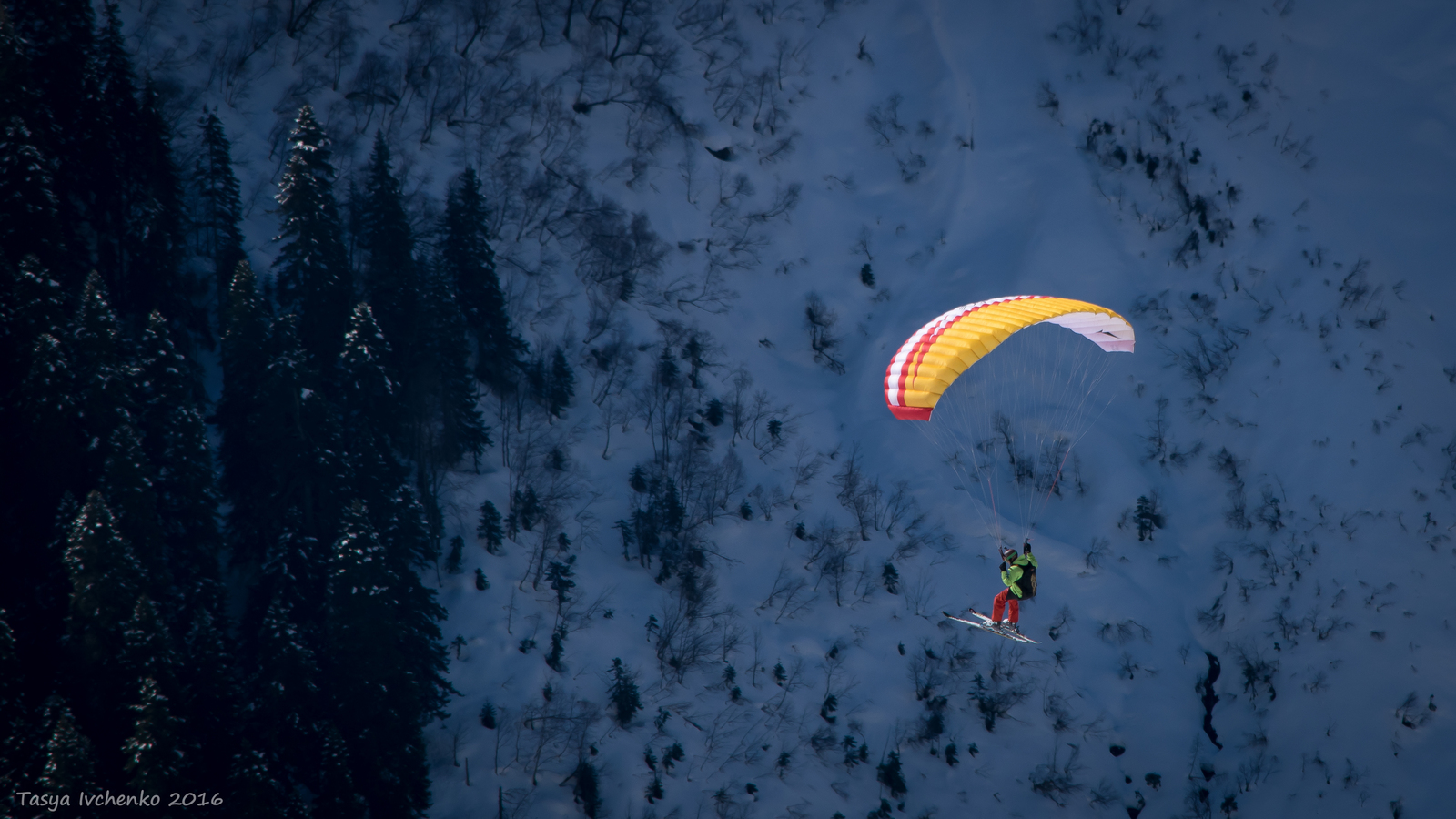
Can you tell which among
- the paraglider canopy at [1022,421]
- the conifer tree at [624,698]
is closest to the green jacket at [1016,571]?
the conifer tree at [624,698]

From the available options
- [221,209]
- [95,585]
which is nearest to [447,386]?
[221,209]

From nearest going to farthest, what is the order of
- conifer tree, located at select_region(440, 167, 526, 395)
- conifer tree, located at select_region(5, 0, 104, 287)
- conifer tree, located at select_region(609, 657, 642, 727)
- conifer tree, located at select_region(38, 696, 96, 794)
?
1. conifer tree, located at select_region(38, 696, 96, 794)
2. conifer tree, located at select_region(5, 0, 104, 287)
3. conifer tree, located at select_region(609, 657, 642, 727)
4. conifer tree, located at select_region(440, 167, 526, 395)

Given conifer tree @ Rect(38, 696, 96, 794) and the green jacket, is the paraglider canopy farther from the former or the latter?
conifer tree @ Rect(38, 696, 96, 794)

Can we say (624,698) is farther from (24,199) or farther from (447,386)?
(24,199)

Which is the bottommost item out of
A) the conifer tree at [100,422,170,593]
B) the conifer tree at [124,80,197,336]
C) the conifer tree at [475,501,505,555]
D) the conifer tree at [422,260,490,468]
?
the conifer tree at [100,422,170,593]

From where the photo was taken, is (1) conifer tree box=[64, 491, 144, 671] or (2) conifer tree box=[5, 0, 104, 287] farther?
(2) conifer tree box=[5, 0, 104, 287]

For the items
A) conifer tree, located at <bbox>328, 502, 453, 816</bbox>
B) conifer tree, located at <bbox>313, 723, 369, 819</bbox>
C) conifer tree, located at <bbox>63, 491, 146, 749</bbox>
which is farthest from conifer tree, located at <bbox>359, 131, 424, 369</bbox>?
conifer tree, located at <bbox>313, 723, 369, 819</bbox>
